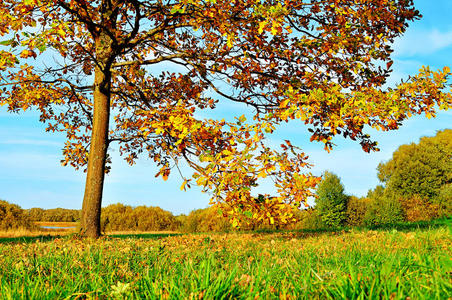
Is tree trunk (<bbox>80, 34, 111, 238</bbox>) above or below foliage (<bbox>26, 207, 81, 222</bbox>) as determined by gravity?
above

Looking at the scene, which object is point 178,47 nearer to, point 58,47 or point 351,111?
point 58,47

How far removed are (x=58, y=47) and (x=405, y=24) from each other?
812 cm

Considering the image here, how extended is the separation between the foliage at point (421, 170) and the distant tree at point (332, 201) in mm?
8200

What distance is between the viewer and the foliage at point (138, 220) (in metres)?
20.8

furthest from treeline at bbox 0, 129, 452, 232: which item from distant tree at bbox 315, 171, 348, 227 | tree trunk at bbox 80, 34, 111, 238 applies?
tree trunk at bbox 80, 34, 111, 238

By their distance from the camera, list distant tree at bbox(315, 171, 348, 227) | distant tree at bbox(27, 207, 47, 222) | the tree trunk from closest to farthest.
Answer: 1. the tree trunk
2. distant tree at bbox(315, 171, 348, 227)
3. distant tree at bbox(27, 207, 47, 222)

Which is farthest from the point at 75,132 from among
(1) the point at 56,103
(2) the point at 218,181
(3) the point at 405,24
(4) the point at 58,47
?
(3) the point at 405,24

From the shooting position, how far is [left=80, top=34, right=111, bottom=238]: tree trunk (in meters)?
9.50

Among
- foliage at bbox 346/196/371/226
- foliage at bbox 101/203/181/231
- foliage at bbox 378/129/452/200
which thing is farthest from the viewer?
foliage at bbox 378/129/452/200

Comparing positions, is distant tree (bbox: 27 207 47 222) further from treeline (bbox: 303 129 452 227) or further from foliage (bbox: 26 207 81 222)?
treeline (bbox: 303 129 452 227)

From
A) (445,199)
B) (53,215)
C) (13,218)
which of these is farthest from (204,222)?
(445,199)

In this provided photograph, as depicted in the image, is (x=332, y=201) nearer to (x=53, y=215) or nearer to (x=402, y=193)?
(x=402, y=193)

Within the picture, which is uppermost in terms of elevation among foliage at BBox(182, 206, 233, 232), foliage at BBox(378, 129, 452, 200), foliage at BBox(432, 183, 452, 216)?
foliage at BBox(378, 129, 452, 200)

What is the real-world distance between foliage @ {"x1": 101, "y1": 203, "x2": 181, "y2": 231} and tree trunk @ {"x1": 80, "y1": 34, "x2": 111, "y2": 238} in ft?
37.6
